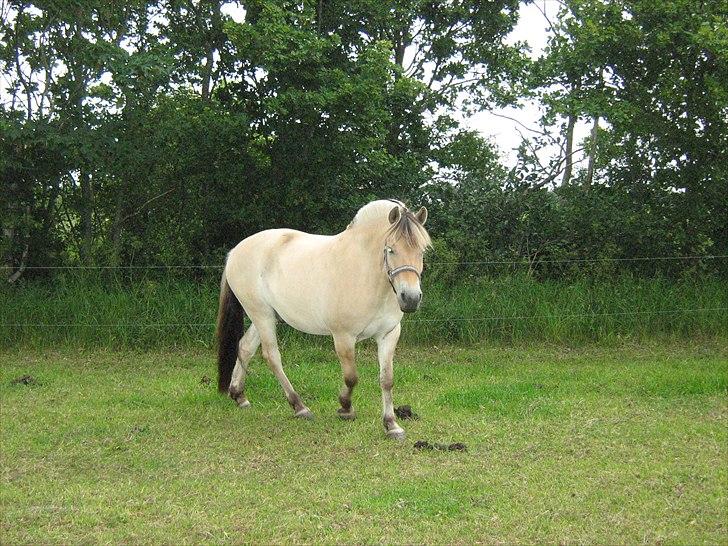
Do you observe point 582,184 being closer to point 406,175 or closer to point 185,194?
point 406,175

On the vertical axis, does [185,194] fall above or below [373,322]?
above

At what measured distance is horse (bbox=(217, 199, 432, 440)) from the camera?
5.28 meters

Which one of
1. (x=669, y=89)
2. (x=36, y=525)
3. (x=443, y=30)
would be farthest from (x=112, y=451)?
(x=443, y=30)

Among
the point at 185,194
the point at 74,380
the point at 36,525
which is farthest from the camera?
the point at 185,194

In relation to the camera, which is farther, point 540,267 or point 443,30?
point 443,30

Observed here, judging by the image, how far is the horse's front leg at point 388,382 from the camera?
5431 mm

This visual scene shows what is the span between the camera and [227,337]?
6.59 meters

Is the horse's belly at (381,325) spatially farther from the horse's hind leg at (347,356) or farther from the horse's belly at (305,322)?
the horse's belly at (305,322)

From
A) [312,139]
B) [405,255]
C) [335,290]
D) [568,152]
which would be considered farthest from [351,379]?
[568,152]

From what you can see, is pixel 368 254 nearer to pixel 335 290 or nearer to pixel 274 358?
pixel 335 290

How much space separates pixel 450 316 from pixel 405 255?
4.10m

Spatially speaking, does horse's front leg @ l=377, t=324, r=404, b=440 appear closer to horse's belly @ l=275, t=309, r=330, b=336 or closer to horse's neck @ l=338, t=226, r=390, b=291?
horse's neck @ l=338, t=226, r=390, b=291

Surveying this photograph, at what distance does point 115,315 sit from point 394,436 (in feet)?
16.4

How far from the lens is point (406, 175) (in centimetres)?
1127
